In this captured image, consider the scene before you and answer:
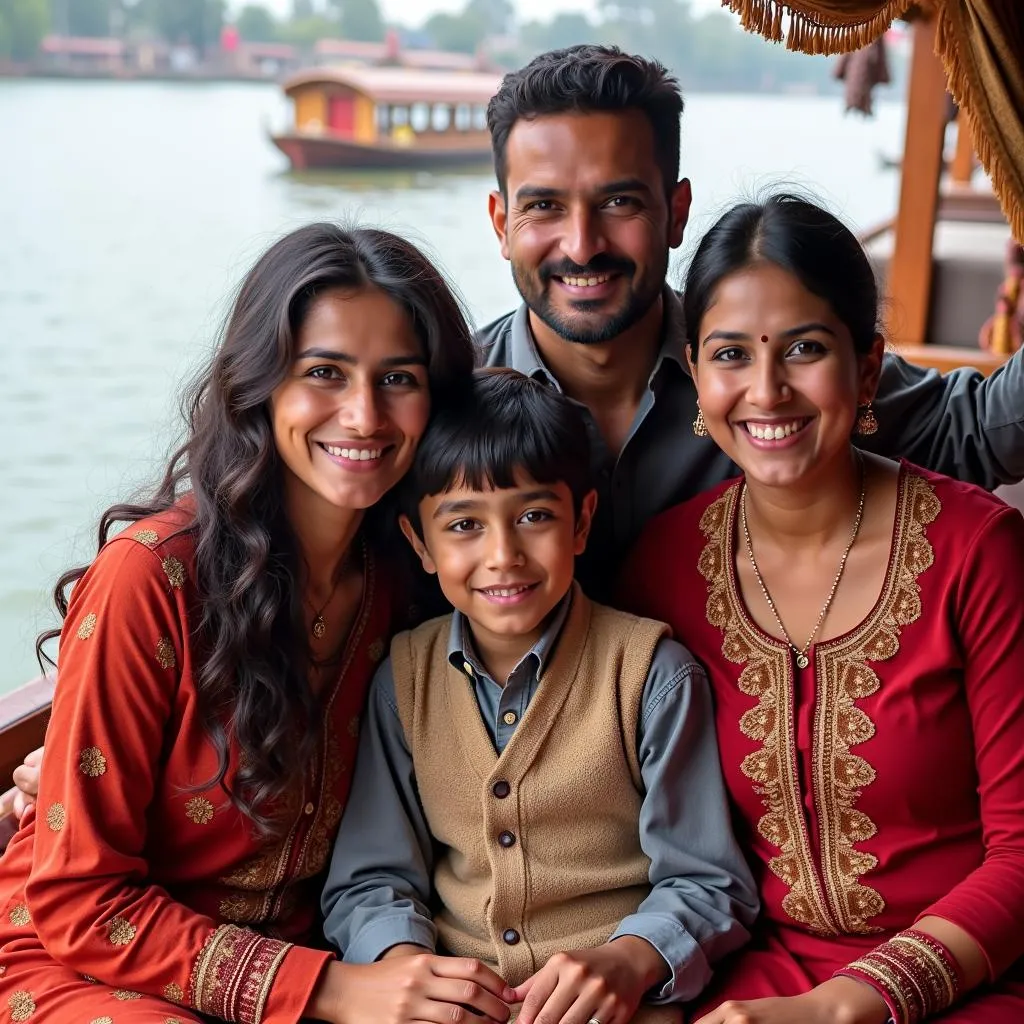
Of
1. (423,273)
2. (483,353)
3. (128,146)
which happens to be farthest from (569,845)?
(128,146)

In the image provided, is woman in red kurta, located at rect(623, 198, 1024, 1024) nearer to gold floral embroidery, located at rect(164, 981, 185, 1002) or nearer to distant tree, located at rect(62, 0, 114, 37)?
gold floral embroidery, located at rect(164, 981, 185, 1002)

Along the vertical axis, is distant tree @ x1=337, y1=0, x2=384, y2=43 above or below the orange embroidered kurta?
above

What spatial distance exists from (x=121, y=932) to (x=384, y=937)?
334mm

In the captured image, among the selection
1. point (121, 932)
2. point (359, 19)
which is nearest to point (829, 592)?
point (121, 932)

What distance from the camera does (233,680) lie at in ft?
5.51

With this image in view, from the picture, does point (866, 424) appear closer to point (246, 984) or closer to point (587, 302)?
point (587, 302)

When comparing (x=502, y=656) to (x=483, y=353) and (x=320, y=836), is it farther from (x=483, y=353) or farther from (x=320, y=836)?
(x=483, y=353)

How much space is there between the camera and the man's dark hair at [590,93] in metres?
2.16

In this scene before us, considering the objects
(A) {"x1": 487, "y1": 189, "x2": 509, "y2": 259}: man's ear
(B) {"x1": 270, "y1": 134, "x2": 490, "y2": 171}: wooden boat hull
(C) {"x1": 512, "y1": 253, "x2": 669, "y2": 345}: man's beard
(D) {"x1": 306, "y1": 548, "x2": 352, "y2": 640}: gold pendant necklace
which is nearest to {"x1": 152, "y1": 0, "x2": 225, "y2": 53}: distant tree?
(B) {"x1": 270, "y1": 134, "x2": 490, "y2": 171}: wooden boat hull

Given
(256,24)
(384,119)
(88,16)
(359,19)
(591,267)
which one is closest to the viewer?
(591,267)

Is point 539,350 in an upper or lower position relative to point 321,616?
upper

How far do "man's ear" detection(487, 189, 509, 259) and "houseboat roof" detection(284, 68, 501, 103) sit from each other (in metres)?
4.61

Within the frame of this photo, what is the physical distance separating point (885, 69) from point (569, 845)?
13.2ft

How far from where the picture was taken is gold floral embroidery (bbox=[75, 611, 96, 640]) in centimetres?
162
